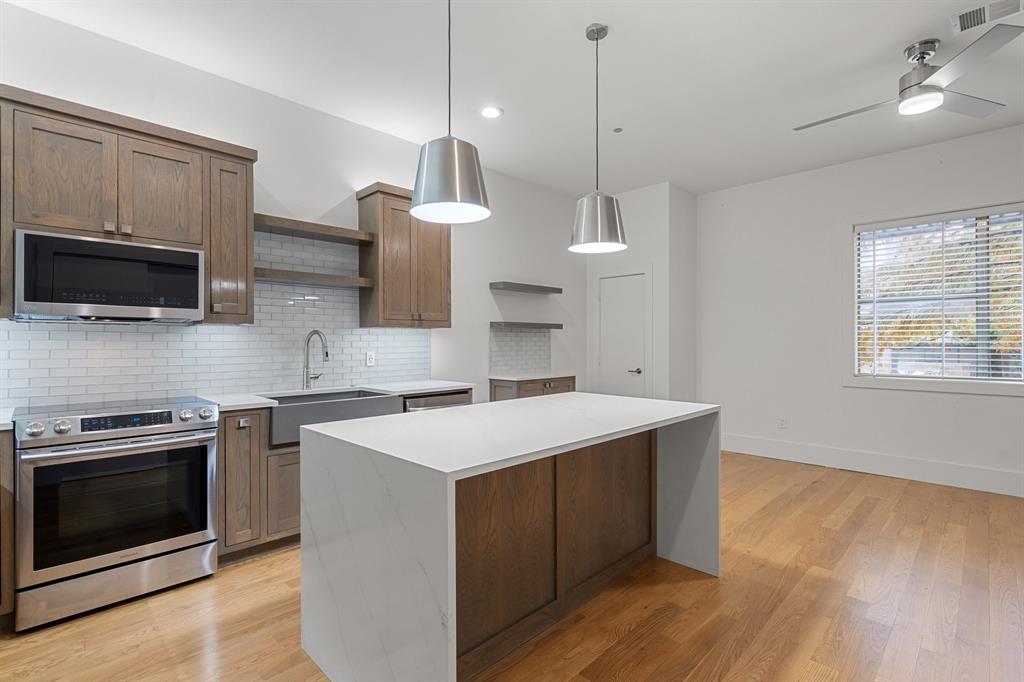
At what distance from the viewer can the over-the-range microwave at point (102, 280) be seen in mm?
2314

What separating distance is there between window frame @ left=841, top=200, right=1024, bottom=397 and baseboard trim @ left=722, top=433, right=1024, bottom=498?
2.09 ft

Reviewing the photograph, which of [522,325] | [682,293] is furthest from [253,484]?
[682,293]

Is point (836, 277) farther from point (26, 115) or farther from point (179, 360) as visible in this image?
point (26, 115)

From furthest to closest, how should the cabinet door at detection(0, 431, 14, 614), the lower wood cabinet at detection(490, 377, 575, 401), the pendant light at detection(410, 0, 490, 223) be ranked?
the lower wood cabinet at detection(490, 377, 575, 401)
the cabinet door at detection(0, 431, 14, 614)
the pendant light at detection(410, 0, 490, 223)

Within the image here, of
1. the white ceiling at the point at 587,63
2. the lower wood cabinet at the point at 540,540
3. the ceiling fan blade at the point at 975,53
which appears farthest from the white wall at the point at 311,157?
the ceiling fan blade at the point at 975,53

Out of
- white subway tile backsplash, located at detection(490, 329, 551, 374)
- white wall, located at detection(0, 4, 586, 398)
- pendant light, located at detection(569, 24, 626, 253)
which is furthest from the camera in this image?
white subway tile backsplash, located at detection(490, 329, 551, 374)

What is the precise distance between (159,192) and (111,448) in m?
1.34

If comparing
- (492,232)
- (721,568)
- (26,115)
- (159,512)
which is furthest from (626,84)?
(159,512)

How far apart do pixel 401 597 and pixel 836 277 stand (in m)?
5.06

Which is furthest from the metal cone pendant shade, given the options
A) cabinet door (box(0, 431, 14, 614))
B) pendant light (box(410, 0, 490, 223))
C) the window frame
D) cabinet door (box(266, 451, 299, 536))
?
the window frame

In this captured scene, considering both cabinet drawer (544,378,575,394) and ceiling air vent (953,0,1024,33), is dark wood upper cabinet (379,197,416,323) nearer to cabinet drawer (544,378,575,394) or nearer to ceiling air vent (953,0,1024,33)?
cabinet drawer (544,378,575,394)

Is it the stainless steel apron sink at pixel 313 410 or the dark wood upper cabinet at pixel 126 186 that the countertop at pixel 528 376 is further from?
the dark wood upper cabinet at pixel 126 186

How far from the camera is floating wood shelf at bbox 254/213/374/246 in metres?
3.23

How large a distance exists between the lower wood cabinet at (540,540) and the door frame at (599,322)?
2.93 metres
